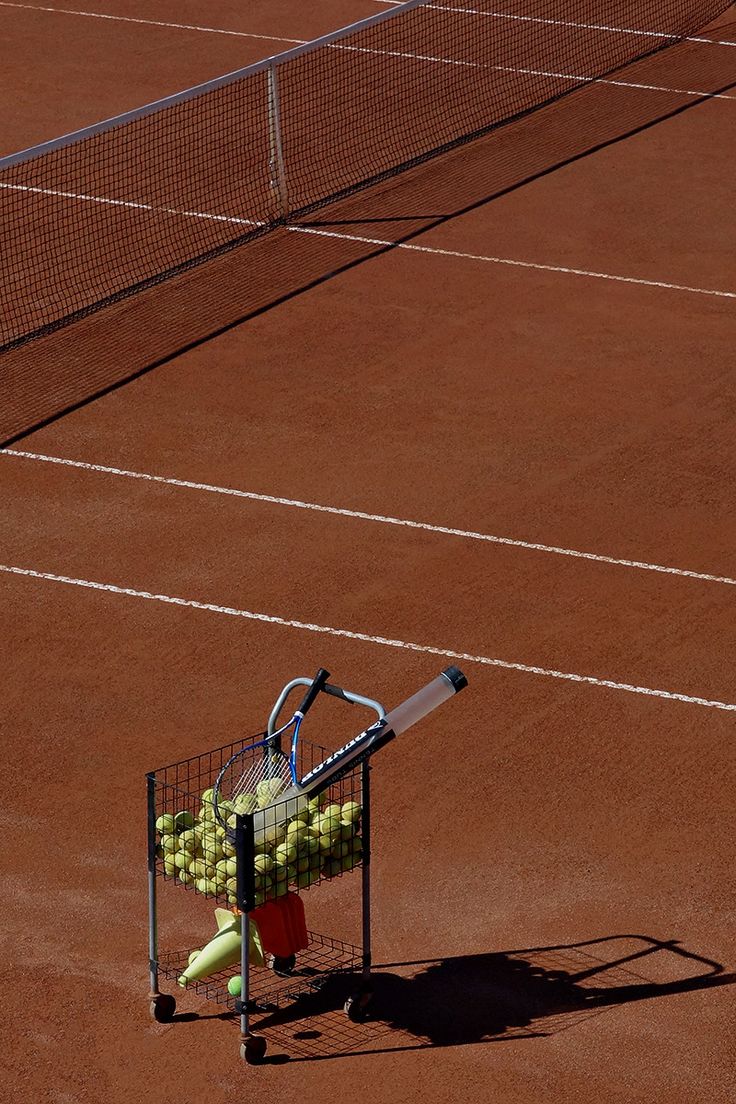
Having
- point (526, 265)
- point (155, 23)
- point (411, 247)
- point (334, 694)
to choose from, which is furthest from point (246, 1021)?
point (155, 23)

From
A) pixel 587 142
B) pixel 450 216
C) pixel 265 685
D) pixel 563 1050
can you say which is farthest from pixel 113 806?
pixel 587 142

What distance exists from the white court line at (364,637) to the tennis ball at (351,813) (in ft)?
9.88

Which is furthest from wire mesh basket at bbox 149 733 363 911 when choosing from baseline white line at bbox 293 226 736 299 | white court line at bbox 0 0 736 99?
white court line at bbox 0 0 736 99

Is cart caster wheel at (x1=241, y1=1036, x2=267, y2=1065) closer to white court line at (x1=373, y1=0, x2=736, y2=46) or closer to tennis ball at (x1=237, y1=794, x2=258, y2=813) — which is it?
tennis ball at (x1=237, y1=794, x2=258, y2=813)

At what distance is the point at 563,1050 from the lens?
25.2 feet

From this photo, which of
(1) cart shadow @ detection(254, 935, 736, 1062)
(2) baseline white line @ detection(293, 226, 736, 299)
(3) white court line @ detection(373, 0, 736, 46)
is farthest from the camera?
(3) white court line @ detection(373, 0, 736, 46)

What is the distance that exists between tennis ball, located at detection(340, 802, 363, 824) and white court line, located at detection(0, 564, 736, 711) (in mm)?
3011

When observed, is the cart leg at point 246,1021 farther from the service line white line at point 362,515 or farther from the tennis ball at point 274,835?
the service line white line at point 362,515

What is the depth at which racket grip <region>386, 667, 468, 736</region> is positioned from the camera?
24.6 ft

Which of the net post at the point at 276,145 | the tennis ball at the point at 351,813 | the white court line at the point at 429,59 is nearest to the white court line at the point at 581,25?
the white court line at the point at 429,59

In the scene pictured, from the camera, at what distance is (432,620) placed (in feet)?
36.4

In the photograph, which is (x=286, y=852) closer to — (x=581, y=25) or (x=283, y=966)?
(x=283, y=966)

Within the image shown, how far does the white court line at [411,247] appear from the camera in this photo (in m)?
16.4

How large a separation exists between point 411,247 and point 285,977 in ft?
33.3
